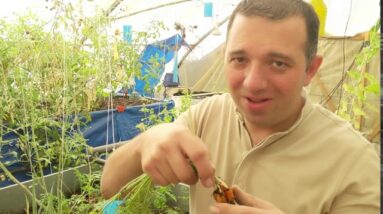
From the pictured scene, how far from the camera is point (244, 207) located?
29.9 inches

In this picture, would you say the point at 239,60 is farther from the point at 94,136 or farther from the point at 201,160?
the point at 94,136

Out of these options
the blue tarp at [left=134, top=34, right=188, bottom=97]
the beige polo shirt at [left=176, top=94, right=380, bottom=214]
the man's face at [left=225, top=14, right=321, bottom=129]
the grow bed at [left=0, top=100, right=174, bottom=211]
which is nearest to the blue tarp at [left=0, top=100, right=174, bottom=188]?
the grow bed at [left=0, top=100, right=174, bottom=211]

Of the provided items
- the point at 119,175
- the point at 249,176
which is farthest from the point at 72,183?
the point at 249,176

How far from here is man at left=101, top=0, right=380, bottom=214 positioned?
0.98 m

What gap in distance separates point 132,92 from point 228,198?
10.2ft

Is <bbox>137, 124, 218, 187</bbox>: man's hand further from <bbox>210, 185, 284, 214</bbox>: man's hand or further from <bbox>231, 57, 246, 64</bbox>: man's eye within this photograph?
<bbox>231, 57, 246, 64</bbox>: man's eye

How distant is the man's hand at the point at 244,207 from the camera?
0.76m

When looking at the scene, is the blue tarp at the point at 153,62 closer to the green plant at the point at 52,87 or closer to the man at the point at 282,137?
the green plant at the point at 52,87

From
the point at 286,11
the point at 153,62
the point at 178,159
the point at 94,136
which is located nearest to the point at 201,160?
A: the point at 178,159

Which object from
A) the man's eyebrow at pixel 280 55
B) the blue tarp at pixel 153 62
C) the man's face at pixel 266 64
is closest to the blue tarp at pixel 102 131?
the blue tarp at pixel 153 62

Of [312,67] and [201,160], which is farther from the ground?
[312,67]

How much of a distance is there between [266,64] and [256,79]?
0.06 m

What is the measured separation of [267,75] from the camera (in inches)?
39.0

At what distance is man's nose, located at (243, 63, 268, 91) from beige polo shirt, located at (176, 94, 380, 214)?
0.62 feet
